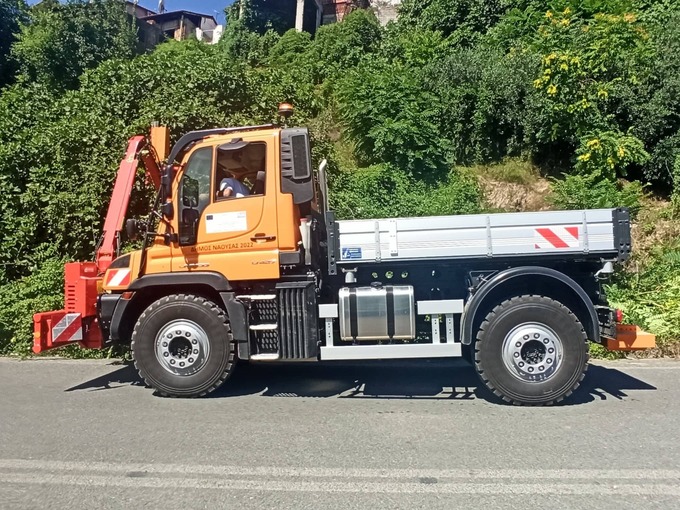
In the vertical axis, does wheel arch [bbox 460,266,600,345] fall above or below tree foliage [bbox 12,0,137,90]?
below

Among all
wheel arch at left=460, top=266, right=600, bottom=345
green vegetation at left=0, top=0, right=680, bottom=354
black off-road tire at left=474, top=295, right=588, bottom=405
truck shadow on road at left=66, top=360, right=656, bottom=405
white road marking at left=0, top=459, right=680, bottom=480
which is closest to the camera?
white road marking at left=0, top=459, right=680, bottom=480

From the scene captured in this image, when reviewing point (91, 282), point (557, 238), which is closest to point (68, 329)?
point (91, 282)

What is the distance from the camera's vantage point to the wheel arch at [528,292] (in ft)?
19.3

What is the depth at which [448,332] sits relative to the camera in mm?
6164

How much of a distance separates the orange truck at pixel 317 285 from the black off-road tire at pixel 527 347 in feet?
0.05

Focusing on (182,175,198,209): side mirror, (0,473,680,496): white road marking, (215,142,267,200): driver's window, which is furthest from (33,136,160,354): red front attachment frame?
(0,473,680,496): white road marking

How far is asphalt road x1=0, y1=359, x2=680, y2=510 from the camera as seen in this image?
12.6ft

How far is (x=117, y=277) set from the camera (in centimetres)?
643

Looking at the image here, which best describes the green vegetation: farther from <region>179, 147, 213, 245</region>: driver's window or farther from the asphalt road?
<region>179, 147, 213, 245</region>: driver's window

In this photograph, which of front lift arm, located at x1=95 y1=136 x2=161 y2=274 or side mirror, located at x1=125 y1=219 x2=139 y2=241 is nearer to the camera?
side mirror, located at x1=125 y1=219 x2=139 y2=241

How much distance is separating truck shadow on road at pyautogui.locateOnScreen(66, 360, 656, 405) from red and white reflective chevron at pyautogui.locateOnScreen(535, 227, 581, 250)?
166cm

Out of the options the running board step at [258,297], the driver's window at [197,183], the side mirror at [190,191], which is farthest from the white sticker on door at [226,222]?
the running board step at [258,297]

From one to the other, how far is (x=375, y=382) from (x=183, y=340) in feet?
7.72

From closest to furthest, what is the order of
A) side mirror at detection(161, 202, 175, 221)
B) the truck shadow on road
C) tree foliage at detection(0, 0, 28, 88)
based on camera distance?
side mirror at detection(161, 202, 175, 221), the truck shadow on road, tree foliage at detection(0, 0, 28, 88)
